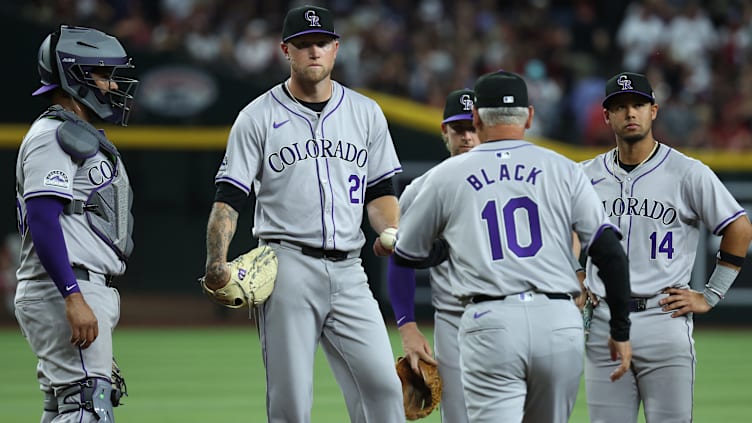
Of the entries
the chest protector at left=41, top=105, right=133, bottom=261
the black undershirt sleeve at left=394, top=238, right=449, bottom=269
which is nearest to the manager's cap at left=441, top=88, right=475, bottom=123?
the black undershirt sleeve at left=394, top=238, right=449, bottom=269

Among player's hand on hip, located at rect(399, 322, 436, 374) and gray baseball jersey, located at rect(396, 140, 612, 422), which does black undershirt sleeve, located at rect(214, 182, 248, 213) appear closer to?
player's hand on hip, located at rect(399, 322, 436, 374)

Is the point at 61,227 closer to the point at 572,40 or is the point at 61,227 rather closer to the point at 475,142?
the point at 475,142

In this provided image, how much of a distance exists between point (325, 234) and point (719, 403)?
5299mm

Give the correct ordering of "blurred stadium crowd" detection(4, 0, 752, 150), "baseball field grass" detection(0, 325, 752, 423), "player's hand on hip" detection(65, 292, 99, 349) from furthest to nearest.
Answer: "blurred stadium crowd" detection(4, 0, 752, 150) < "baseball field grass" detection(0, 325, 752, 423) < "player's hand on hip" detection(65, 292, 99, 349)

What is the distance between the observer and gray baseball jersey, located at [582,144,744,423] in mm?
5797

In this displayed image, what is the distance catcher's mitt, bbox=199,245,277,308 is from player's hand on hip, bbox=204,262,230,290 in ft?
0.08

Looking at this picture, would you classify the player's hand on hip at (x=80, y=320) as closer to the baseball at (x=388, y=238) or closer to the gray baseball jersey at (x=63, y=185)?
the gray baseball jersey at (x=63, y=185)

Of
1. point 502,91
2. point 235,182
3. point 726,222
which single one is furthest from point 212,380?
point 502,91

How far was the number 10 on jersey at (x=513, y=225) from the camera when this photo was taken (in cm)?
474

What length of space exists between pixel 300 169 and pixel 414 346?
101 centimetres

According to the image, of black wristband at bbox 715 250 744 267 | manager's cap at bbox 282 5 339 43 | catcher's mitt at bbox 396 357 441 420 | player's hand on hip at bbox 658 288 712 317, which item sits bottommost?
catcher's mitt at bbox 396 357 441 420

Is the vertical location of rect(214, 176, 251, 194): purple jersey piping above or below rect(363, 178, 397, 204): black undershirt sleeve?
above

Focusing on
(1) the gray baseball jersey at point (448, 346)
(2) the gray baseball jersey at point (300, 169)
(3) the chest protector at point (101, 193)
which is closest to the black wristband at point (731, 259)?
(1) the gray baseball jersey at point (448, 346)

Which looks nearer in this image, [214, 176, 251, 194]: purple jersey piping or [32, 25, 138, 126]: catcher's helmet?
[32, 25, 138, 126]: catcher's helmet
